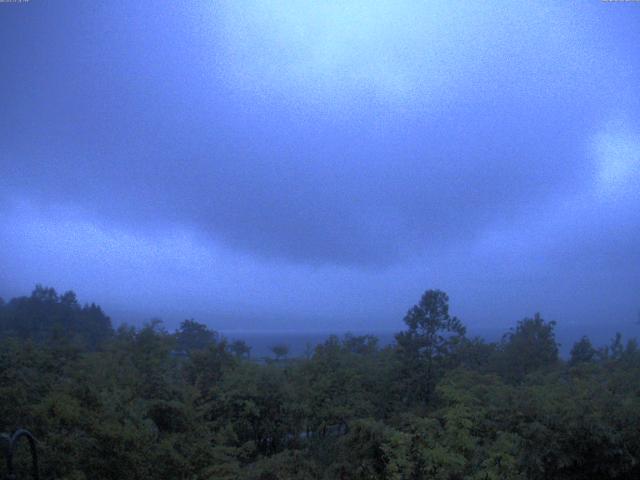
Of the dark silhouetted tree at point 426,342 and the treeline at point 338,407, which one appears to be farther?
the dark silhouetted tree at point 426,342

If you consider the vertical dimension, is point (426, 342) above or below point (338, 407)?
above

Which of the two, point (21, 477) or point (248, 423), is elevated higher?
point (21, 477)

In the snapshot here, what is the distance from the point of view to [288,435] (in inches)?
496

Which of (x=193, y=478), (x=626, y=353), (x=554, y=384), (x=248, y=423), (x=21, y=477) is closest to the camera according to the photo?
(x=21, y=477)

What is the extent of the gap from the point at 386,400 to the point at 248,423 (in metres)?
4.07

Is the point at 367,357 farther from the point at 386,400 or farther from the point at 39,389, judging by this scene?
the point at 39,389

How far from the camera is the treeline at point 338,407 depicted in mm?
7068

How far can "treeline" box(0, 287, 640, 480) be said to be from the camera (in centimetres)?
707

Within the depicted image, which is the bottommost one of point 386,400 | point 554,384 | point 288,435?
point 288,435

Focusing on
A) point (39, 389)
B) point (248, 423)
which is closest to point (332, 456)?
point (248, 423)

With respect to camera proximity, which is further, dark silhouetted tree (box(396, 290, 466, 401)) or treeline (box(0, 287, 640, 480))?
dark silhouetted tree (box(396, 290, 466, 401))

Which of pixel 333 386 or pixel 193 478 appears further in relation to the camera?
pixel 333 386

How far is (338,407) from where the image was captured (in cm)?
1189

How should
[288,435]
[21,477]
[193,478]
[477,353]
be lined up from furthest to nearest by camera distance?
[477,353], [288,435], [193,478], [21,477]
